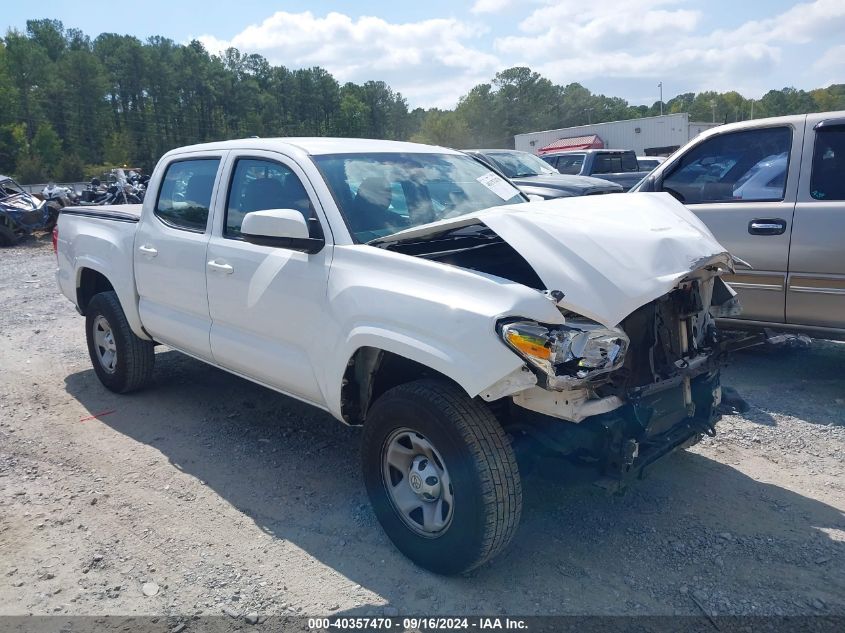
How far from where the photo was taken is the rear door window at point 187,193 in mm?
4645

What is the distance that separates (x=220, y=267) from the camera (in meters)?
4.25

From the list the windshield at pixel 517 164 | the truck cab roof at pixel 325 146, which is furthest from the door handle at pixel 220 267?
the windshield at pixel 517 164

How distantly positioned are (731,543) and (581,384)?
52.2 inches

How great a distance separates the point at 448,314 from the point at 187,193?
109 inches

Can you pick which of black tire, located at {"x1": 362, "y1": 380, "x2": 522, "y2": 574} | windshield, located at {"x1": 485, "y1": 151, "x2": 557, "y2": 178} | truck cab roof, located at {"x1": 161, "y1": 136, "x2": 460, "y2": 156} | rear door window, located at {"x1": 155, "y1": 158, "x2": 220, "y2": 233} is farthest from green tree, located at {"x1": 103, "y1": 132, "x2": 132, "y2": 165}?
black tire, located at {"x1": 362, "y1": 380, "x2": 522, "y2": 574}

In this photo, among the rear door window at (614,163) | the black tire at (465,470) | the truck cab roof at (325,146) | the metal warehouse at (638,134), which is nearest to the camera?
the black tire at (465,470)

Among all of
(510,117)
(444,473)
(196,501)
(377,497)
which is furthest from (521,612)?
(510,117)

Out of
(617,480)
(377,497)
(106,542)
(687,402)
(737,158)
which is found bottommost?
(106,542)

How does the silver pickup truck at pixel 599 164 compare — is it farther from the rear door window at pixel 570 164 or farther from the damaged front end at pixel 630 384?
the damaged front end at pixel 630 384

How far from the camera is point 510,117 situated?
9669cm

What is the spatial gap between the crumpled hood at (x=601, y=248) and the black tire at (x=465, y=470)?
2.07 feet

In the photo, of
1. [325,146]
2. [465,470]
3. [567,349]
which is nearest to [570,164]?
[325,146]

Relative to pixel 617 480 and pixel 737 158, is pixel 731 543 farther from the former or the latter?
pixel 737 158

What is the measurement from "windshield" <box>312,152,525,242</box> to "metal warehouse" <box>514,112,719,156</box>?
30.1m
